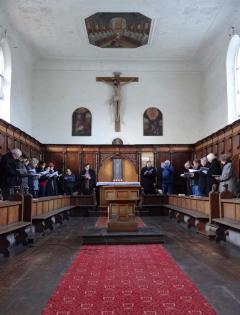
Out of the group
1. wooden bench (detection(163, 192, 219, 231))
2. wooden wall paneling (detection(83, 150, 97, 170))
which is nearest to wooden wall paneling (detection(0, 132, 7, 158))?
wooden wall paneling (detection(83, 150, 97, 170))

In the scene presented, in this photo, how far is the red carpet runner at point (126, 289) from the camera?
296 cm

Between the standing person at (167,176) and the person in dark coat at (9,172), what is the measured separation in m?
7.23

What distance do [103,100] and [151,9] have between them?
5.51 metres

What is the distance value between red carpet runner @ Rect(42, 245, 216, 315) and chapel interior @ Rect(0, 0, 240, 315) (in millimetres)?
21

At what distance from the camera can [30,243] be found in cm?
662

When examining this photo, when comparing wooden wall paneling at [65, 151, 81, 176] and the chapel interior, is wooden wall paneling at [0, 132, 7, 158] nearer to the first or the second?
the chapel interior

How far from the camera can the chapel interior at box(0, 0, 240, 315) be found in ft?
12.6

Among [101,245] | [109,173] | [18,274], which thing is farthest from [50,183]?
[18,274]

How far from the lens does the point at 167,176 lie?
14102 mm

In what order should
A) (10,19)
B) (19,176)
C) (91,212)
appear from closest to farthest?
(19,176), (10,19), (91,212)

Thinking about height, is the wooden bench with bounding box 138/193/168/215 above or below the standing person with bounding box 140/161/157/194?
below

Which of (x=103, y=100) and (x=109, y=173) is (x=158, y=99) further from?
(x=109, y=173)

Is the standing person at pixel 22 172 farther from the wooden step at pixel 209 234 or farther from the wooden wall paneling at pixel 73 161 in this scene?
the wooden wall paneling at pixel 73 161

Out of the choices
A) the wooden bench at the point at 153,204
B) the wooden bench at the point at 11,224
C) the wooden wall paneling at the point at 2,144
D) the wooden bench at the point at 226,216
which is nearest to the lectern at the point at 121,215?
the wooden bench at the point at 226,216
